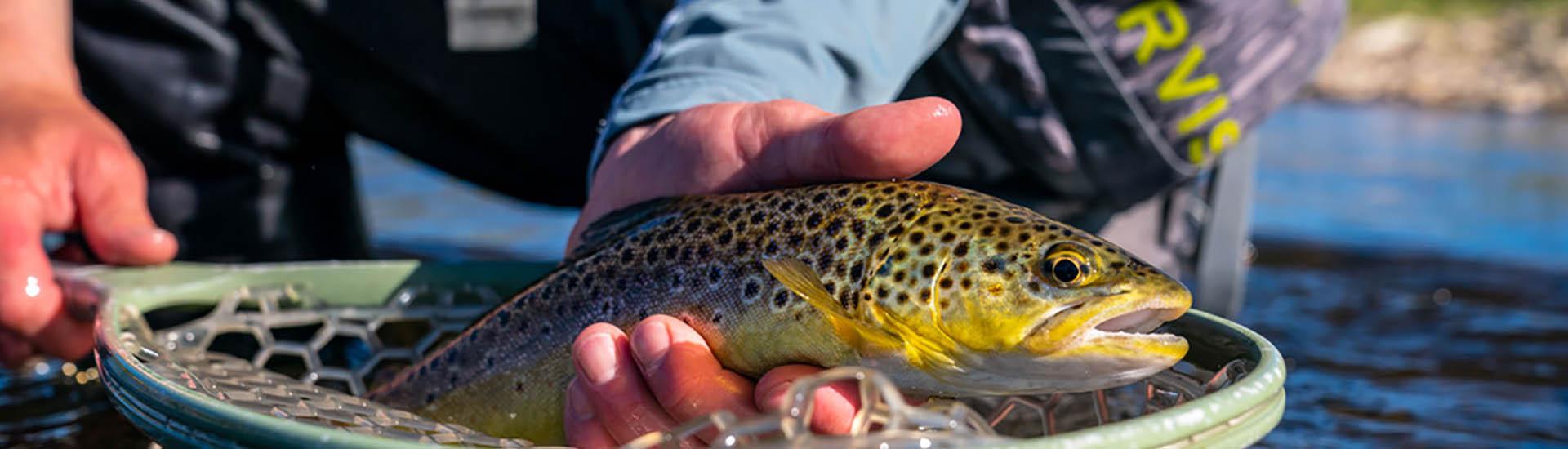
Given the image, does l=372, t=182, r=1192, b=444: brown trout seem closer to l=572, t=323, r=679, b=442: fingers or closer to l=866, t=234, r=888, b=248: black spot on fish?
l=866, t=234, r=888, b=248: black spot on fish

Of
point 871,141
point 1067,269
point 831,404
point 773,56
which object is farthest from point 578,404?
point 773,56

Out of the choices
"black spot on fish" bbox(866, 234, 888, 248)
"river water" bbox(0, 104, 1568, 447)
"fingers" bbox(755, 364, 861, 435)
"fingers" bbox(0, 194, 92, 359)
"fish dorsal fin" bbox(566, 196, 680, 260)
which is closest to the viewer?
"fingers" bbox(755, 364, 861, 435)

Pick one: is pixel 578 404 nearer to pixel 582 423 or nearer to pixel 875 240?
pixel 582 423

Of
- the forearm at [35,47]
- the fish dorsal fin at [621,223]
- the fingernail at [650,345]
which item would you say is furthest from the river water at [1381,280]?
the fingernail at [650,345]

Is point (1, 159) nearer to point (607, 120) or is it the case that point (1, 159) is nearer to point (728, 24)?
point (607, 120)

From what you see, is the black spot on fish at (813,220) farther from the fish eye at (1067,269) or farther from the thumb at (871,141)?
the fish eye at (1067,269)

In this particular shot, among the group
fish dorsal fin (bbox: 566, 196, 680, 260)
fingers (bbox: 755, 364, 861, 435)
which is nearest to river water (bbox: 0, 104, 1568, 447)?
fish dorsal fin (bbox: 566, 196, 680, 260)
